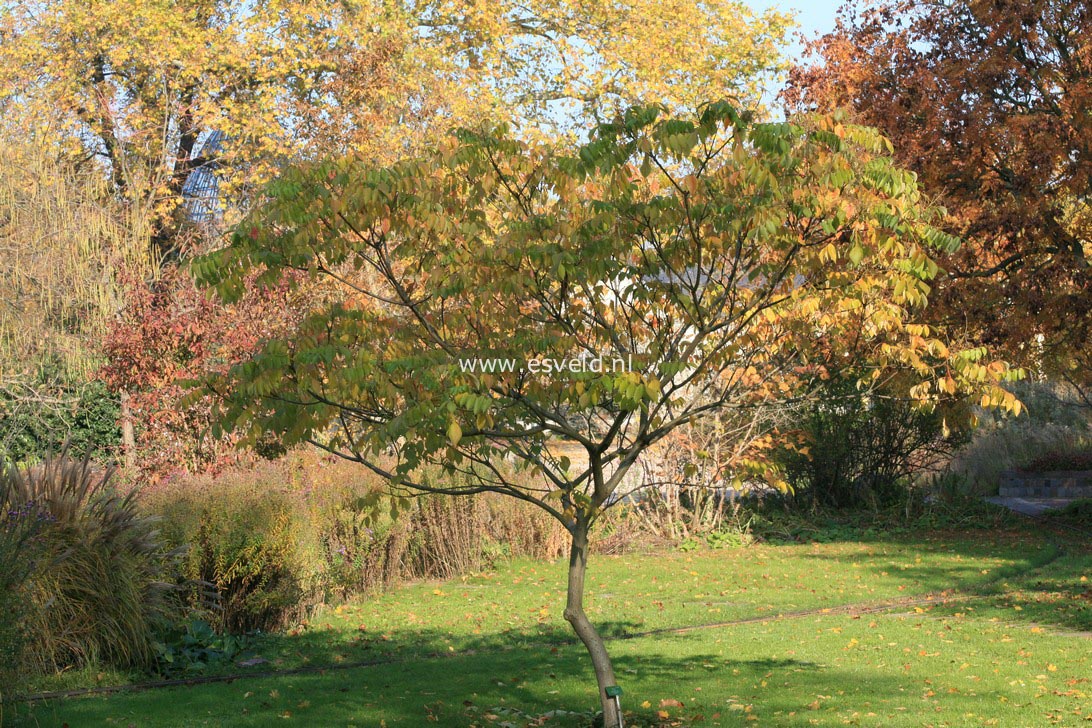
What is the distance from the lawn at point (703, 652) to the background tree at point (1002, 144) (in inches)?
131

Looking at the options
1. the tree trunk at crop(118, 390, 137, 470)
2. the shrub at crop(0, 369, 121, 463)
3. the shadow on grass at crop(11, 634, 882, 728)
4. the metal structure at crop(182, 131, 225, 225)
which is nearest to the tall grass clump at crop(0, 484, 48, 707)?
the shadow on grass at crop(11, 634, 882, 728)

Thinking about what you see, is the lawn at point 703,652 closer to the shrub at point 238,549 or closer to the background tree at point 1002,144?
the shrub at point 238,549

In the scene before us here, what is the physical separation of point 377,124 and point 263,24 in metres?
4.82

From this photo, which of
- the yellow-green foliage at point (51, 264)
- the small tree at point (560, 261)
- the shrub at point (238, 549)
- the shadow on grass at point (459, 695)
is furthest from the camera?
the yellow-green foliage at point (51, 264)

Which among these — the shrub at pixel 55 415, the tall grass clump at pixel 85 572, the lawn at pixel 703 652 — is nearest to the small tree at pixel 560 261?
the lawn at pixel 703 652

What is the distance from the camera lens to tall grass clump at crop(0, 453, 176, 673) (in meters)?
7.86

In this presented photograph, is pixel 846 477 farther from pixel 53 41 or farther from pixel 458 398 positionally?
pixel 53 41

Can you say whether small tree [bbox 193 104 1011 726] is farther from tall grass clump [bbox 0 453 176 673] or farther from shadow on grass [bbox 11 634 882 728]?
tall grass clump [bbox 0 453 176 673]

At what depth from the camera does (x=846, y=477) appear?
20062 mm

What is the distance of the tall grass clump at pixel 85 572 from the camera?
7855 mm

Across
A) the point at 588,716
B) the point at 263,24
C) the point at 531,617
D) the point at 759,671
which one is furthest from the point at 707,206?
the point at 263,24

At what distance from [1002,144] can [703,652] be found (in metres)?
8.80

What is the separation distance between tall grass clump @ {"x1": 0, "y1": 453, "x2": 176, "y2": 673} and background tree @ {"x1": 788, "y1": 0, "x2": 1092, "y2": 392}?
33.5 feet

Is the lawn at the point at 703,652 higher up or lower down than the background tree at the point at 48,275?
lower down
